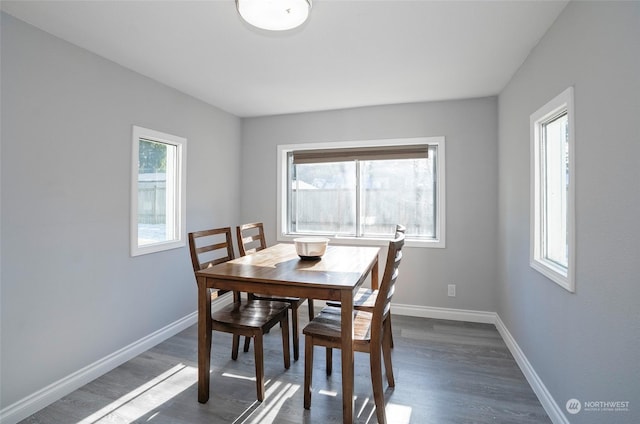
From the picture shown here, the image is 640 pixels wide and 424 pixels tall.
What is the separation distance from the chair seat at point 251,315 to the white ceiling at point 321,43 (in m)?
1.88

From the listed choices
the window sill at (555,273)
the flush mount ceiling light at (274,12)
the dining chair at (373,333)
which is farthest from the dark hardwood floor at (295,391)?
the flush mount ceiling light at (274,12)

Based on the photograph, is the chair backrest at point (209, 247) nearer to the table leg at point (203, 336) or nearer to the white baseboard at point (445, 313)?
the table leg at point (203, 336)

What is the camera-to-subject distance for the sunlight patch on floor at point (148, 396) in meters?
1.89

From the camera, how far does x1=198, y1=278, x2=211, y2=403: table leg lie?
1.94 metres

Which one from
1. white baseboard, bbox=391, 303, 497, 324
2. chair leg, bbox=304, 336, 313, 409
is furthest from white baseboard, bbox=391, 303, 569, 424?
chair leg, bbox=304, 336, 313, 409

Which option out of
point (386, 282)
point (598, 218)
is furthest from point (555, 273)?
point (386, 282)

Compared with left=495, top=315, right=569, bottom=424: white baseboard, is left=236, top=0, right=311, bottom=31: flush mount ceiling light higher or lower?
higher

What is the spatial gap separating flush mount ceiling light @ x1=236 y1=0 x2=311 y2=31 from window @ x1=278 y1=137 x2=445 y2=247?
2173 millimetres

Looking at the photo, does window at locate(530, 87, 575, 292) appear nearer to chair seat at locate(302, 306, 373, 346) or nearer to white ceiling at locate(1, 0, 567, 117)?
white ceiling at locate(1, 0, 567, 117)

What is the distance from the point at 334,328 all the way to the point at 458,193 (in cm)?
227

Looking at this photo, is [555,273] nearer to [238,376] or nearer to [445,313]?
[445,313]

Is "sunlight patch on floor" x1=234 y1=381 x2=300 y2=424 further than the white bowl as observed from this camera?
No

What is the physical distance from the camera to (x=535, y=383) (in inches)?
81.8

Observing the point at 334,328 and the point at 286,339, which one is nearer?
the point at 334,328
